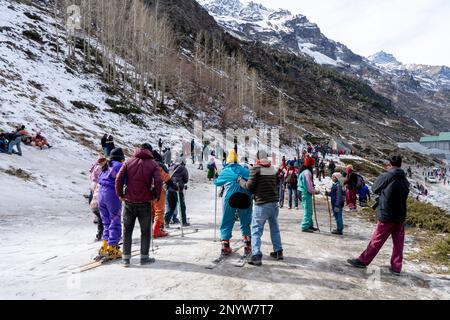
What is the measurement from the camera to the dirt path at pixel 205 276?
15.5 ft

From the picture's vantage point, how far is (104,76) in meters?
41.4

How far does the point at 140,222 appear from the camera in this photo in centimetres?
598

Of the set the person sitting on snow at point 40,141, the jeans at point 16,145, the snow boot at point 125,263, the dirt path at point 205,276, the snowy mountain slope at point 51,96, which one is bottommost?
the dirt path at point 205,276

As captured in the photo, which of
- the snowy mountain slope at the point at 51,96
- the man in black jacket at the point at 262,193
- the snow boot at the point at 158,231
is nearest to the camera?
the man in black jacket at the point at 262,193

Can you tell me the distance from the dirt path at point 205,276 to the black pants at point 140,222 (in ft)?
1.00

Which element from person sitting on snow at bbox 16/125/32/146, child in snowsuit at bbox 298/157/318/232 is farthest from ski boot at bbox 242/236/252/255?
person sitting on snow at bbox 16/125/32/146

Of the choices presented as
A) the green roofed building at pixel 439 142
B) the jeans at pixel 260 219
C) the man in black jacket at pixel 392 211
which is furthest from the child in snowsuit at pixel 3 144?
the green roofed building at pixel 439 142

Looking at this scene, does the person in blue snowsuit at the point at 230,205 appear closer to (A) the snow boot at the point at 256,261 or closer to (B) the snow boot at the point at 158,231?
(A) the snow boot at the point at 256,261

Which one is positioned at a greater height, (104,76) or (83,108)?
(104,76)

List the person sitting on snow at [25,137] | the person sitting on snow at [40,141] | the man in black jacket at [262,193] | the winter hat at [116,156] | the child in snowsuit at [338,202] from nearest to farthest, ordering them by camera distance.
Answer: the man in black jacket at [262,193]
the winter hat at [116,156]
the child in snowsuit at [338,202]
the person sitting on snow at [25,137]
the person sitting on snow at [40,141]

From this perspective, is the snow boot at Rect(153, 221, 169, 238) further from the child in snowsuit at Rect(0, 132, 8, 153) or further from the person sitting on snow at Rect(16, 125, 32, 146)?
the person sitting on snow at Rect(16, 125, 32, 146)
